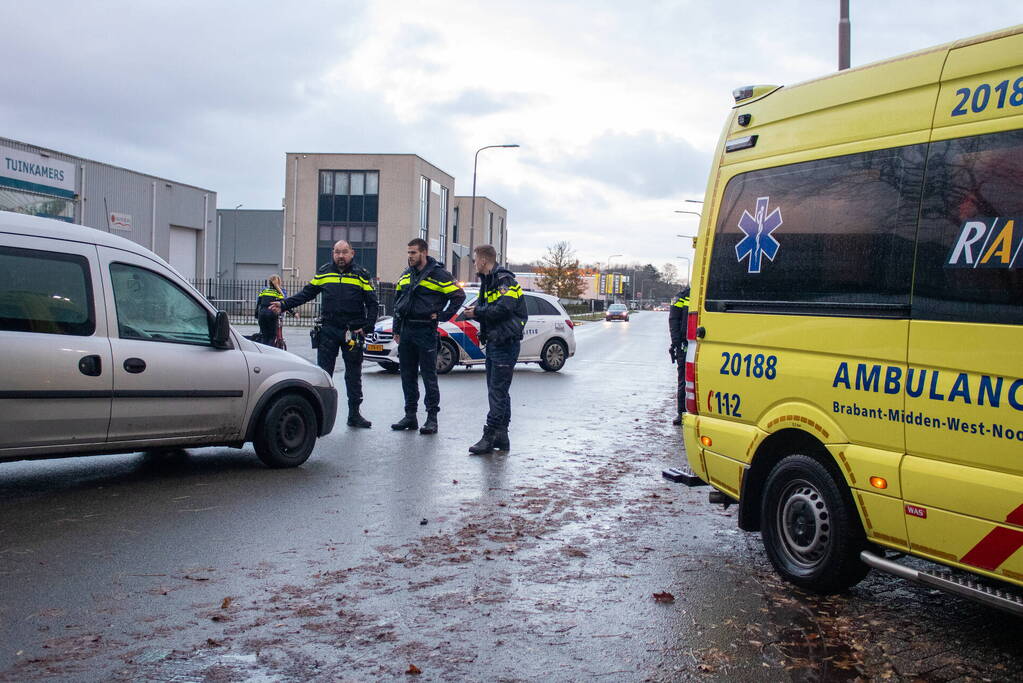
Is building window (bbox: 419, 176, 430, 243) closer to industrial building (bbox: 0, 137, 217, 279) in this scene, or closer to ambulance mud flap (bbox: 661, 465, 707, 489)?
industrial building (bbox: 0, 137, 217, 279)

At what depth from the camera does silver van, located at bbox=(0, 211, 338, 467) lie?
620 centimetres

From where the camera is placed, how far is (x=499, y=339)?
9.13 meters

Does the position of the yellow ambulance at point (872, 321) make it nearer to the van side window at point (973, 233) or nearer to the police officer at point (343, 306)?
the van side window at point (973, 233)

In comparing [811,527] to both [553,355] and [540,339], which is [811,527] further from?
[553,355]

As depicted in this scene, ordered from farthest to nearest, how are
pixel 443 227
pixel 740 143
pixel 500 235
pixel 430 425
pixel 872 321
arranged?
pixel 500 235
pixel 443 227
pixel 430 425
pixel 740 143
pixel 872 321

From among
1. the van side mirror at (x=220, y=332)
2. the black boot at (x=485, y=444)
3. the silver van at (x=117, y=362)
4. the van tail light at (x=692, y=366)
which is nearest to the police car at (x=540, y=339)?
the black boot at (x=485, y=444)

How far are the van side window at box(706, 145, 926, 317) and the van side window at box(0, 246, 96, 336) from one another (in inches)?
A: 164

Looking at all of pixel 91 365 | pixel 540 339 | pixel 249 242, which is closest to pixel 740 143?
pixel 91 365

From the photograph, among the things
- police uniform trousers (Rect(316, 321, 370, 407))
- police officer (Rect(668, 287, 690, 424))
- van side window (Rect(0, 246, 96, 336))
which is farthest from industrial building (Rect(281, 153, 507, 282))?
van side window (Rect(0, 246, 96, 336))

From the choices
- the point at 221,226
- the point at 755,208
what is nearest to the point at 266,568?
the point at 755,208

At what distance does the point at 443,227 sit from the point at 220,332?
59709 mm

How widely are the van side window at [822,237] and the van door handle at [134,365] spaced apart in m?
3.98

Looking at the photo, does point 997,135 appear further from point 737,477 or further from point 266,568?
point 266,568

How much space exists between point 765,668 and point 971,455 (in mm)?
1182
